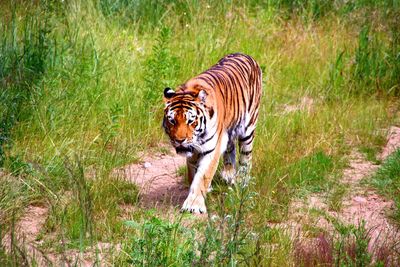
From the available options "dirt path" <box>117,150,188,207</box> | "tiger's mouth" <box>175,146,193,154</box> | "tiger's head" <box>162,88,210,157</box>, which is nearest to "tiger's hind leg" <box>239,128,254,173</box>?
"dirt path" <box>117,150,188,207</box>

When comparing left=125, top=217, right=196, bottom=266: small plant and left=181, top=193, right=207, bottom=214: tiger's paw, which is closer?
left=125, top=217, right=196, bottom=266: small plant

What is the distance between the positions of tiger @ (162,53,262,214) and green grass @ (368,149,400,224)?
3.52 ft

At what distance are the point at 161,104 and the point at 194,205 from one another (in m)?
2.00

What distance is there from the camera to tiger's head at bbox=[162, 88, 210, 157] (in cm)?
618

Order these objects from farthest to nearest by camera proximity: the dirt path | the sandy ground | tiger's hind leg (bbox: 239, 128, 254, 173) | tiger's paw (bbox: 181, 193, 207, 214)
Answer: tiger's hind leg (bbox: 239, 128, 254, 173), the dirt path, tiger's paw (bbox: 181, 193, 207, 214), the sandy ground

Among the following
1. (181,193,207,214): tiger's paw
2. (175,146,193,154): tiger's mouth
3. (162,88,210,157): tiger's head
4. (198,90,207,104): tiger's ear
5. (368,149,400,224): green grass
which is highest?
(198,90,207,104): tiger's ear

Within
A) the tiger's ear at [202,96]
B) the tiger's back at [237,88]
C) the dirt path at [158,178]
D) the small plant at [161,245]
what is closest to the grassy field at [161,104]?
the small plant at [161,245]

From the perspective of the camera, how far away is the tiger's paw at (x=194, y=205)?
248 inches

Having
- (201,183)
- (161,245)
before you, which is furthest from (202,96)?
(161,245)

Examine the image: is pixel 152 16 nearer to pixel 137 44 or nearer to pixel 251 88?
pixel 137 44

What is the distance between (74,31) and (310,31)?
9.84 ft

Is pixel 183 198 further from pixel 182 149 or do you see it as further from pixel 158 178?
pixel 182 149

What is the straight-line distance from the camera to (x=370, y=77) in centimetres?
905

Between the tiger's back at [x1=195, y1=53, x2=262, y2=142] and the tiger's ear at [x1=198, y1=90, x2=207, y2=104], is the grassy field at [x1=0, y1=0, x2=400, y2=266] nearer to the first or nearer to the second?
the tiger's back at [x1=195, y1=53, x2=262, y2=142]
